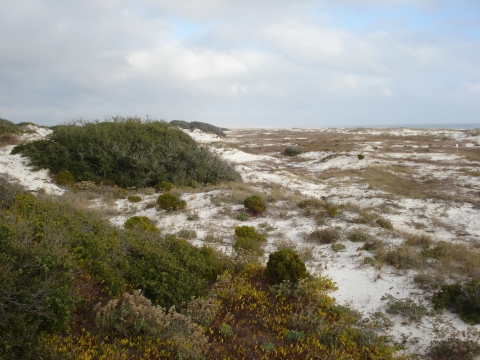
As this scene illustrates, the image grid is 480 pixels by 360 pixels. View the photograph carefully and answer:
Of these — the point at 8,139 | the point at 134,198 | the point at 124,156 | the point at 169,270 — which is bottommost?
the point at 134,198

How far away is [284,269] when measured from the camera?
5.70 m

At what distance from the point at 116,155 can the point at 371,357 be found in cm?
1386

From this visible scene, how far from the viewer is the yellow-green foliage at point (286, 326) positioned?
13.2 ft

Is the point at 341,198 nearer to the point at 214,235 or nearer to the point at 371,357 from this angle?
the point at 214,235

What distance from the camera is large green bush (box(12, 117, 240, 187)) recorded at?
14.7 metres

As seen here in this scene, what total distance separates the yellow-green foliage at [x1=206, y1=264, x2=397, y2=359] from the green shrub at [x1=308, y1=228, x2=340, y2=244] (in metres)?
2.47

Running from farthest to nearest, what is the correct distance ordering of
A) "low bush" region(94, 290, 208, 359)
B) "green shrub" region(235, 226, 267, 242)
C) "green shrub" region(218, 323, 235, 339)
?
"green shrub" region(235, 226, 267, 242) < "green shrub" region(218, 323, 235, 339) < "low bush" region(94, 290, 208, 359)

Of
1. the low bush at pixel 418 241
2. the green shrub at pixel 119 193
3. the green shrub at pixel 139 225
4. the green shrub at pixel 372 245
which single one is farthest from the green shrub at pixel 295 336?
the green shrub at pixel 119 193

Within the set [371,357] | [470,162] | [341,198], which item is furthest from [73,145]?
[470,162]

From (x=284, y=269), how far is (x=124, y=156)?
11533 mm

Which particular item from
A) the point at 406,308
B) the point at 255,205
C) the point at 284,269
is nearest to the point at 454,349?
the point at 406,308

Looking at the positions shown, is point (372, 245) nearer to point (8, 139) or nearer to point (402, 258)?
point (402, 258)

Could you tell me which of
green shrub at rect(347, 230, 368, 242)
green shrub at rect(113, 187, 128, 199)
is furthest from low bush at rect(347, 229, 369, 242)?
green shrub at rect(113, 187, 128, 199)

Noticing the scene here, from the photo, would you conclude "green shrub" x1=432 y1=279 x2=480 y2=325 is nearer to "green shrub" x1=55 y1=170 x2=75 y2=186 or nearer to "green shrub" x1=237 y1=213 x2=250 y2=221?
"green shrub" x1=237 y1=213 x2=250 y2=221
